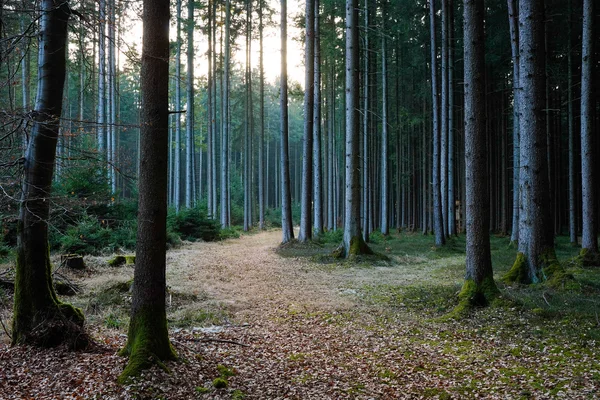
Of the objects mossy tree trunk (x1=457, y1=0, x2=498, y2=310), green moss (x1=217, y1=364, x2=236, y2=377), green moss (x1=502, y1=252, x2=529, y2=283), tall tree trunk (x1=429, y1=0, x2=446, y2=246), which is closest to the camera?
green moss (x1=217, y1=364, x2=236, y2=377)

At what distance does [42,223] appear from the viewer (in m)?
5.48

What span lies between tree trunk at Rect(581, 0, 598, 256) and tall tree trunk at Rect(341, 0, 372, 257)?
620cm

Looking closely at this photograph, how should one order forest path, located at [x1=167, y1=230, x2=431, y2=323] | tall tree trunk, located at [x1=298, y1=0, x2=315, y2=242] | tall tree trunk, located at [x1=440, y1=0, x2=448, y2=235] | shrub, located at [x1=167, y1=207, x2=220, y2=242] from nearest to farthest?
forest path, located at [x1=167, y1=230, x2=431, y2=323] → tall tree trunk, located at [x1=440, y1=0, x2=448, y2=235] → tall tree trunk, located at [x1=298, y1=0, x2=315, y2=242] → shrub, located at [x1=167, y1=207, x2=220, y2=242]

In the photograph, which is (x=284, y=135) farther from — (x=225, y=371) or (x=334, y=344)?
(x=225, y=371)

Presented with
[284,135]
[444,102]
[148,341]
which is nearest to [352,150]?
[284,135]

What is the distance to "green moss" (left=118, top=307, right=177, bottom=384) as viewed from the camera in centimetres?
454

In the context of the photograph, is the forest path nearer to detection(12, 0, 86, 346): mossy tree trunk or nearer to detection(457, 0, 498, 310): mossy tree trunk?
detection(457, 0, 498, 310): mossy tree trunk

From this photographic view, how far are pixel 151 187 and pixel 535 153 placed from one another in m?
7.62

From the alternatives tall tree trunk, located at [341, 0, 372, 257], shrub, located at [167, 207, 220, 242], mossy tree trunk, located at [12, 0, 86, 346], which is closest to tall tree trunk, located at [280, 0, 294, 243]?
shrub, located at [167, 207, 220, 242]

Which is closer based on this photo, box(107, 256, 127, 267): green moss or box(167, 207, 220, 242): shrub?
box(107, 256, 127, 267): green moss

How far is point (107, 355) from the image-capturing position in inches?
199

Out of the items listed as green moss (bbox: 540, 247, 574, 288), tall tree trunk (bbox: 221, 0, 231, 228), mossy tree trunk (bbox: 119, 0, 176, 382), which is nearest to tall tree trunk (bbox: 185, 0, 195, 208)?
tall tree trunk (bbox: 221, 0, 231, 228)

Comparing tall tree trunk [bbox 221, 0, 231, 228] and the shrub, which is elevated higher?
tall tree trunk [bbox 221, 0, 231, 228]

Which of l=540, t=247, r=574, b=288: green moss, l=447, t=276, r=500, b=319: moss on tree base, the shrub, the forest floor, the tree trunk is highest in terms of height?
the tree trunk
